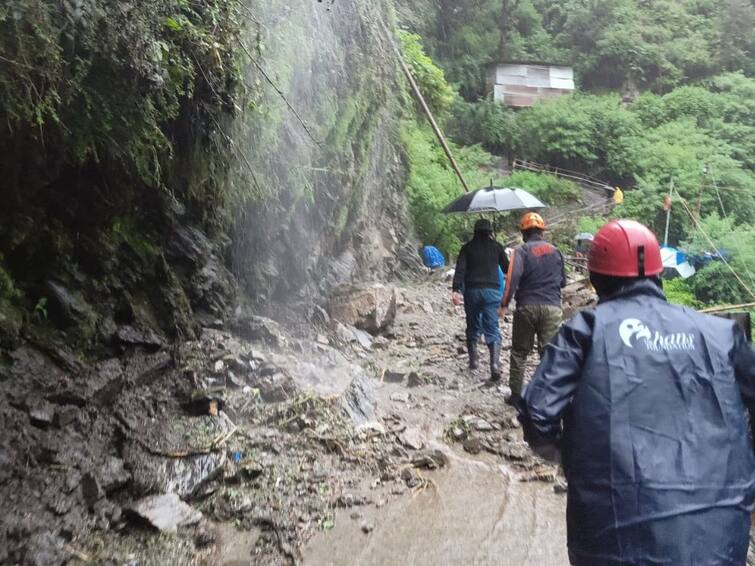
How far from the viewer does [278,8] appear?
5777 millimetres

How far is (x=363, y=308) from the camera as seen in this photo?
8453 mm

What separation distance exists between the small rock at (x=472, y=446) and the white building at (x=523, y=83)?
3558 cm

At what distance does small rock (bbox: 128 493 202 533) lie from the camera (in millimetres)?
3363

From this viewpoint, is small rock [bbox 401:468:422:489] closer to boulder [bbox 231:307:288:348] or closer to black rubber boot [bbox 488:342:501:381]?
boulder [bbox 231:307:288:348]

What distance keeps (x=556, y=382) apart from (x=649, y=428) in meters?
0.29

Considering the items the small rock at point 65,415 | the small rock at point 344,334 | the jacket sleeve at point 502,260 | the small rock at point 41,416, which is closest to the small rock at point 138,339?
the small rock at point 65,415

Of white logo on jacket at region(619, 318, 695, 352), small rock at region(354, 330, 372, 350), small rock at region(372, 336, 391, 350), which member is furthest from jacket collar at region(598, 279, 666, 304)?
small rock at region(372, 336, 391, 350)

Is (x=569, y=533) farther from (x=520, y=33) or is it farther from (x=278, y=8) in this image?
(x=520, y=33)

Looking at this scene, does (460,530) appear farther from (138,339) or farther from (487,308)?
(487,308)

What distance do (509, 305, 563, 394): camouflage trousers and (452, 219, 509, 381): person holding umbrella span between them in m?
0.79

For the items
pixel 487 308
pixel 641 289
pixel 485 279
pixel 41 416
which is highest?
pixel 641 289

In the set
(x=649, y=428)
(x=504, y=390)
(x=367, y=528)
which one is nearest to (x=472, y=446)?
(x=367, y=528)

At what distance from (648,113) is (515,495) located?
36.8m

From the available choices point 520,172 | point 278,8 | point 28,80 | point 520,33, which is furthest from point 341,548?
point 520,33
